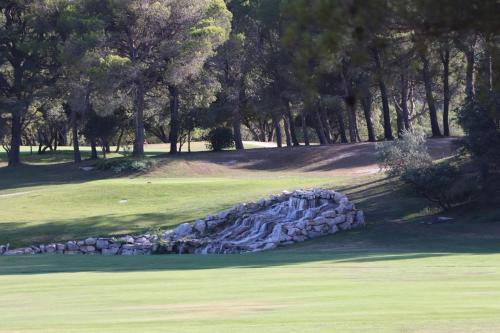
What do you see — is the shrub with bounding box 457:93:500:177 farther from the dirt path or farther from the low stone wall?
the dirt path

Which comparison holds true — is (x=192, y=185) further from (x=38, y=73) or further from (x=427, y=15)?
(x=427, y=15)

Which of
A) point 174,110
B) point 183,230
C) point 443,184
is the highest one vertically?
point 174,110

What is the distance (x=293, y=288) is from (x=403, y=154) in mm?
24112

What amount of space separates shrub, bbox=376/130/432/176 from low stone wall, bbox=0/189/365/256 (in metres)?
3.98

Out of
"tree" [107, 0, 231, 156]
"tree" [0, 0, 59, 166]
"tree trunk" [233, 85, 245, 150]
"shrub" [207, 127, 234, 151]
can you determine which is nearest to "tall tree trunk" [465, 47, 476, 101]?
"tree" [107, 0, 231, 156]

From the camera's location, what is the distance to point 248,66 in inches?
2783

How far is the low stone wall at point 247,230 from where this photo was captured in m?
32.5

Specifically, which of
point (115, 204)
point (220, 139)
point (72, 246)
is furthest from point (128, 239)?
point (220, 139)

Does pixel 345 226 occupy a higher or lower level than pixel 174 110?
lower

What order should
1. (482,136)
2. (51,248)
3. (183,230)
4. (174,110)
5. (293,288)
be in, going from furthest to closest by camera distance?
(174,110) → (183,230) → (51,248) → (482,136) → (293,288)

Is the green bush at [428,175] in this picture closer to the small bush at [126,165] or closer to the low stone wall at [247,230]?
the low stone wall at [247,230]

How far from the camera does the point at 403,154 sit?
38312 mm

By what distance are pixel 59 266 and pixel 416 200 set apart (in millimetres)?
19314

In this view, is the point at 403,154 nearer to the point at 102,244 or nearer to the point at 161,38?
the point at 102,244
